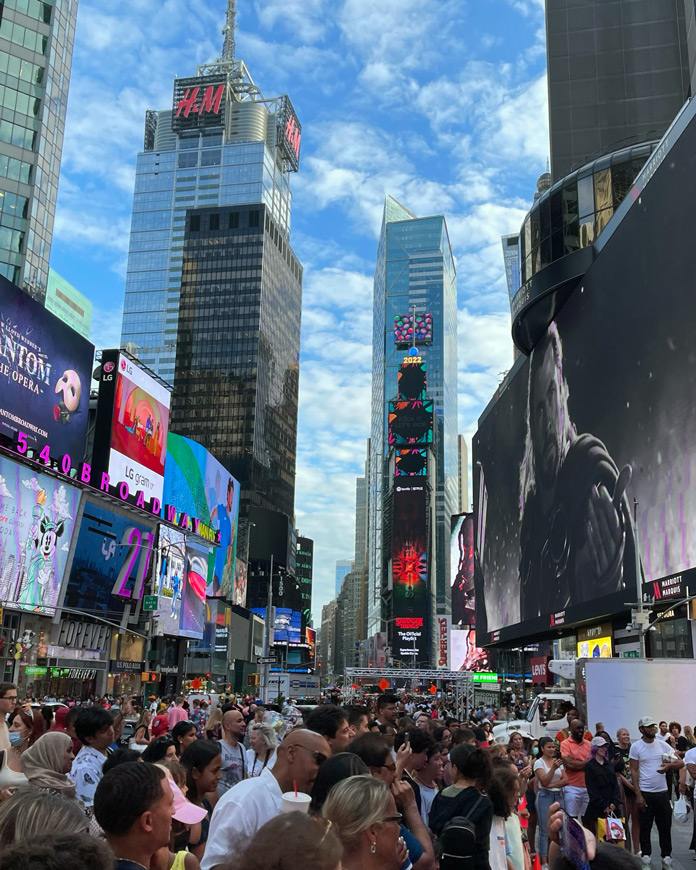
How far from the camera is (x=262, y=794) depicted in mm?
4176

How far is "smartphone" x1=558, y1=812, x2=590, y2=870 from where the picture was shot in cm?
419

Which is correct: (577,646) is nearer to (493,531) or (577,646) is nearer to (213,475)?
(493,531)

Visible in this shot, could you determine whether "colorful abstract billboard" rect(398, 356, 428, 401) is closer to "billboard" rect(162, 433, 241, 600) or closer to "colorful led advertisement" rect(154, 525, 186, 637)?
"billboard" rect(162, 433, 241, 600)

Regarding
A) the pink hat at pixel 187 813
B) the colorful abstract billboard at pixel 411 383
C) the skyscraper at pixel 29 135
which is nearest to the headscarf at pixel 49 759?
the pink hat at pixel 187 813

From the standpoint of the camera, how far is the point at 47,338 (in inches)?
1924

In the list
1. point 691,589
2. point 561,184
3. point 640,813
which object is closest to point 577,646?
point 691,589

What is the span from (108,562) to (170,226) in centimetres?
14875

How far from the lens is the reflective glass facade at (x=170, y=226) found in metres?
181

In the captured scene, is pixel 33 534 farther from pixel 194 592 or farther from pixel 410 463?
pixel 410 463

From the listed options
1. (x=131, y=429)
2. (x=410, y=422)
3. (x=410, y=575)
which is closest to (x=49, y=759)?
(x=131, y=429)

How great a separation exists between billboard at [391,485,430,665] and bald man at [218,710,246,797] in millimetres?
140843

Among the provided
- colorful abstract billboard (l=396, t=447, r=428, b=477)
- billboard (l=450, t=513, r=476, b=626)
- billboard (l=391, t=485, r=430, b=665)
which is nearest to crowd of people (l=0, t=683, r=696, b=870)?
billboard (l=450, t=513, r=476, b=626)

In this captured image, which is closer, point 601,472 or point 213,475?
point 601,472

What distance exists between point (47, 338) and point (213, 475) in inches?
1763
